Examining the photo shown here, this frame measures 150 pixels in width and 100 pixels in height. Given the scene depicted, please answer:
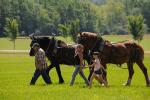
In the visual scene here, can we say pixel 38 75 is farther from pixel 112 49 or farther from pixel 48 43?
pixel 112 49

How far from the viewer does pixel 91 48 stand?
21.0 meters

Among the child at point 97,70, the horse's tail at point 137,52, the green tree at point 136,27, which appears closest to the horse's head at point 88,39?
the child at point 97,70

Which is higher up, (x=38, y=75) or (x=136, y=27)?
(x=38, y=75)

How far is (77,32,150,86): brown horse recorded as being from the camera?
68.4 ft

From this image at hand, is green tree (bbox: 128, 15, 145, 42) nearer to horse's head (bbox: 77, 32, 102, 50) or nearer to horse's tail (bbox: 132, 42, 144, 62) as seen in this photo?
horse's tail (bbox: 132, 42, 144, 62)

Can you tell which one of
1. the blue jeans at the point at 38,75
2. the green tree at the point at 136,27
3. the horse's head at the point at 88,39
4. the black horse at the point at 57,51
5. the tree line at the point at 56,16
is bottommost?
the tree line at the point at 56,16

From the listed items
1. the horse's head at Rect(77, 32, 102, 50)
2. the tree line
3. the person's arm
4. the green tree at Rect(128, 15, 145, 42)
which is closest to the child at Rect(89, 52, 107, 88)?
the horse's head at Rect(77, 32, 102, 50)

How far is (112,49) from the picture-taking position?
2141cm

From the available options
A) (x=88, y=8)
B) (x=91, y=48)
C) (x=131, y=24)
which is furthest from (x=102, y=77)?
(x=88, y=8)

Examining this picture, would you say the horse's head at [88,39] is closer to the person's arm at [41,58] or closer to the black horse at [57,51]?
the person's arm at [41,58]

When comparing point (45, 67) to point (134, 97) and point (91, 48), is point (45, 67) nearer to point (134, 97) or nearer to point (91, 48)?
point (91, 48)

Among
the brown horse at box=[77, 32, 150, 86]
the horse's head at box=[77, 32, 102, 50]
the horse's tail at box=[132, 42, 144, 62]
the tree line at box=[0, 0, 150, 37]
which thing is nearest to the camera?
the horse's head at box=[77, 32, 102, 50]

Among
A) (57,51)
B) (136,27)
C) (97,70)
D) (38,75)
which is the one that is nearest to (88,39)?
(97,70)

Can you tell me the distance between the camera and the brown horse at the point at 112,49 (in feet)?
68.4
